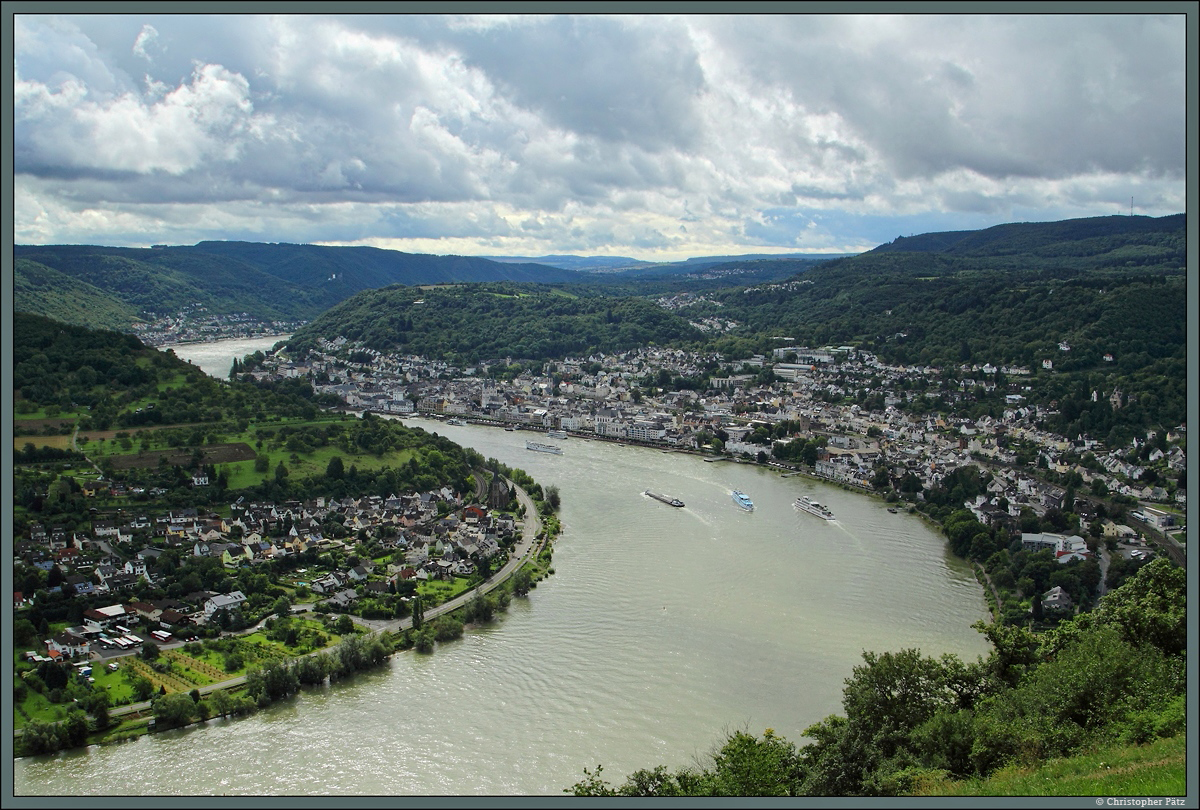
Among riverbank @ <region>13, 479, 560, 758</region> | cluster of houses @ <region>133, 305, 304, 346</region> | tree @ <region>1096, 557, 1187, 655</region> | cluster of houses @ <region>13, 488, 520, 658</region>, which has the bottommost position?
riverbank @ <region>13, 479, 560, 758</region>

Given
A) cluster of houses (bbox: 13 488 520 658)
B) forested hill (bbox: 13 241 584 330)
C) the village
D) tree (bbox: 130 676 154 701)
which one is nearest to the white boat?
the village

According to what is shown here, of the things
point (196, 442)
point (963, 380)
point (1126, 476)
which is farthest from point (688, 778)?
point (963, 380)

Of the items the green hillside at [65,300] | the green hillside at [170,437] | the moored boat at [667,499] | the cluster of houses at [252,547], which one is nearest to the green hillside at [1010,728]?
the cluster of houses at [252,547]

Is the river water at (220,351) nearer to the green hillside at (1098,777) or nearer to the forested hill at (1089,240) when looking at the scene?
the green hillside at (1098,777)

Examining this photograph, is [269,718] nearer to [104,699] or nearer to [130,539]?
[104,699]

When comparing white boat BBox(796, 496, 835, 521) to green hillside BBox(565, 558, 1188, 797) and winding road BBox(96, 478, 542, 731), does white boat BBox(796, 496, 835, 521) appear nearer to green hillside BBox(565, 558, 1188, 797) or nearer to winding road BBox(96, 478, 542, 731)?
winding road BBox(96, 478, 542, 731)

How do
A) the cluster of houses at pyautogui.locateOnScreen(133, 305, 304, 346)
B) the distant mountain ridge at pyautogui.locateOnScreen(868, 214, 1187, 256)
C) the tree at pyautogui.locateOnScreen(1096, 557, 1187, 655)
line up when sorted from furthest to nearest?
the distant mountain ridge at pyautogui.locateOnScreen(868, 214, 1187, 256), the cluster of houses at pyautogui.locateOnScreen(133, 305, 304, 346), the tree at pyautogui.locateOnScreen(1096, 557, 1187, 655)

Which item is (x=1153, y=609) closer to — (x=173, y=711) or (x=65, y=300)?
(x=173, y=711)

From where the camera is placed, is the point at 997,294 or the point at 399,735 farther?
the point at 997,294
